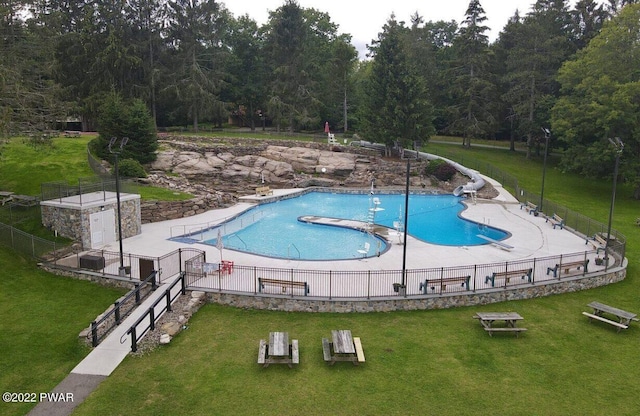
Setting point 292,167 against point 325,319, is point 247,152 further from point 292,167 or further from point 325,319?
point 325,319

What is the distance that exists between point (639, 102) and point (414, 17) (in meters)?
37.7

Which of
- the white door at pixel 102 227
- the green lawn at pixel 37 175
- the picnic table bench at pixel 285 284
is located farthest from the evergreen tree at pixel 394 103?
the picnic table bench at pixel 285 284

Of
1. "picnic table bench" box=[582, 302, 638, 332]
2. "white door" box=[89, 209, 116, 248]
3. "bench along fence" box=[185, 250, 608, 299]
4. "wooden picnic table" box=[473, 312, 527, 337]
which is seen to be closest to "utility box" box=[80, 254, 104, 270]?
"white door" box=[89, 209, 116, 248]

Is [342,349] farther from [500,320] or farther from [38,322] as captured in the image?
[38,322]

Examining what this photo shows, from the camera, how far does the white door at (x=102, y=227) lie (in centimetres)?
2109

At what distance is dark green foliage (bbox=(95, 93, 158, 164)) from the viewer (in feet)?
112

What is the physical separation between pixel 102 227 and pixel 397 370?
51.8 feet

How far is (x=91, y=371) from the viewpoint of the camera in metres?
11.8

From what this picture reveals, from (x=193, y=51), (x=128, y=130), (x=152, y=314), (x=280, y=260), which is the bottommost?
(x=280, y=260)

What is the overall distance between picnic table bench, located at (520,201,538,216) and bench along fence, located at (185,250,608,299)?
11.6 meters

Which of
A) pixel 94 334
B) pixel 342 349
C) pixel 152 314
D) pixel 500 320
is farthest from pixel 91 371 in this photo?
pixel 500 320

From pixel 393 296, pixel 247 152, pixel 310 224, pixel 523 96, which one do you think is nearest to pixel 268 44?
pixel 247 152

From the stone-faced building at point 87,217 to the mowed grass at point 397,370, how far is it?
8846mm

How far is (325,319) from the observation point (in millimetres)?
14984
